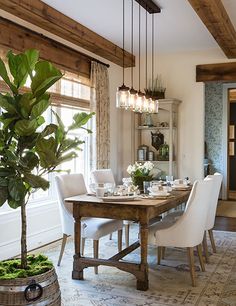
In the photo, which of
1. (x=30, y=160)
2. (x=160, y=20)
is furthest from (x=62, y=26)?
(x=30, y=160)

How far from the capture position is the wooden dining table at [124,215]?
356cm

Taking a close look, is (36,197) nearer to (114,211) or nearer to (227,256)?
(114,211)

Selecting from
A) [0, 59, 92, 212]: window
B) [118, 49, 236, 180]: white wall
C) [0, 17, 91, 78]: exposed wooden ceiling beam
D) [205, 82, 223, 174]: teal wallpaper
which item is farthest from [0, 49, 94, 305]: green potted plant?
[205, 82, 223, 174]: teal wallpaper

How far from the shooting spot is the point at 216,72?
6.87m

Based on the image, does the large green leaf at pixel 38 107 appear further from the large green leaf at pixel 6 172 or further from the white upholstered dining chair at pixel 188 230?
the white upholstered dining chair at pixel 188 230

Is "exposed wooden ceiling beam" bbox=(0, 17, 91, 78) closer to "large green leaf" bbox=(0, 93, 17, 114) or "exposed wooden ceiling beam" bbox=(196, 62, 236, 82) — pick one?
"exposed wooden ceiling beam" bbox=(196, 62, 236, 82)

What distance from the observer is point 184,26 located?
5.57 m

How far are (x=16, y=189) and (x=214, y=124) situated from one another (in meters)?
7.88

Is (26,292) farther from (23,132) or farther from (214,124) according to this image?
(214,124)

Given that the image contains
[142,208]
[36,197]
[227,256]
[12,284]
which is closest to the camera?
[12,284]

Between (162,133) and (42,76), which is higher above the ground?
(42,76)

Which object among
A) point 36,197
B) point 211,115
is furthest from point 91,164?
point 211,115

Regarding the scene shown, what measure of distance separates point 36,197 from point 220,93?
573cm

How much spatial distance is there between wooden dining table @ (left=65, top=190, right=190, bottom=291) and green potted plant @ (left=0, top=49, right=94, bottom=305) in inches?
46.5
